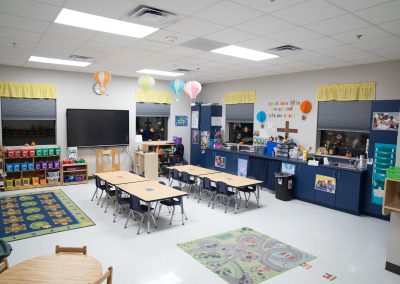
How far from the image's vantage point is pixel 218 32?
14.1 feet

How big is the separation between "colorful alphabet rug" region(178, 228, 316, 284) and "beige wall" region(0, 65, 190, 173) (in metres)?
5.56

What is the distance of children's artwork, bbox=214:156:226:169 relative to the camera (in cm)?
923

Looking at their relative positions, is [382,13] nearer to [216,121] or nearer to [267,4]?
[267,4]

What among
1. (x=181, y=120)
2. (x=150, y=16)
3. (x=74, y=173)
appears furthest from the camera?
(x=181, y=120)

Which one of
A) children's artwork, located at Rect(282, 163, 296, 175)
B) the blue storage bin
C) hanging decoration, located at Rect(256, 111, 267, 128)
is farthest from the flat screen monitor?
children's artwork, located at Rect(282, 163, 296, 175)

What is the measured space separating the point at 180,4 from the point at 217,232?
3.70 meters

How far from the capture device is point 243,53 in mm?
5680

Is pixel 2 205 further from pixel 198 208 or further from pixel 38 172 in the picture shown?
pixel 198 208

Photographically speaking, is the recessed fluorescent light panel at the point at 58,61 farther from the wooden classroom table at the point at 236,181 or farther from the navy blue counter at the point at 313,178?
the navy blue counter at the point at 313,178

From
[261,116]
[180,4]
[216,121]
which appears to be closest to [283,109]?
[261,116]

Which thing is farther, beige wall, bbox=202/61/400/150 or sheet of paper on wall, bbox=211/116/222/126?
sheet of paper on wall, bbox=211/116/222/126

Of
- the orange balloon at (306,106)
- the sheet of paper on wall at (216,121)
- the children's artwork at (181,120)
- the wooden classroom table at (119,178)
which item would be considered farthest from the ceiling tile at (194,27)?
the children's artwork at (181,120)

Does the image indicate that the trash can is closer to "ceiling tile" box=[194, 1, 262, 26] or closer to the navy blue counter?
the navy blue counter

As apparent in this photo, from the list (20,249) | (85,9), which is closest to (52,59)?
(85,9)
